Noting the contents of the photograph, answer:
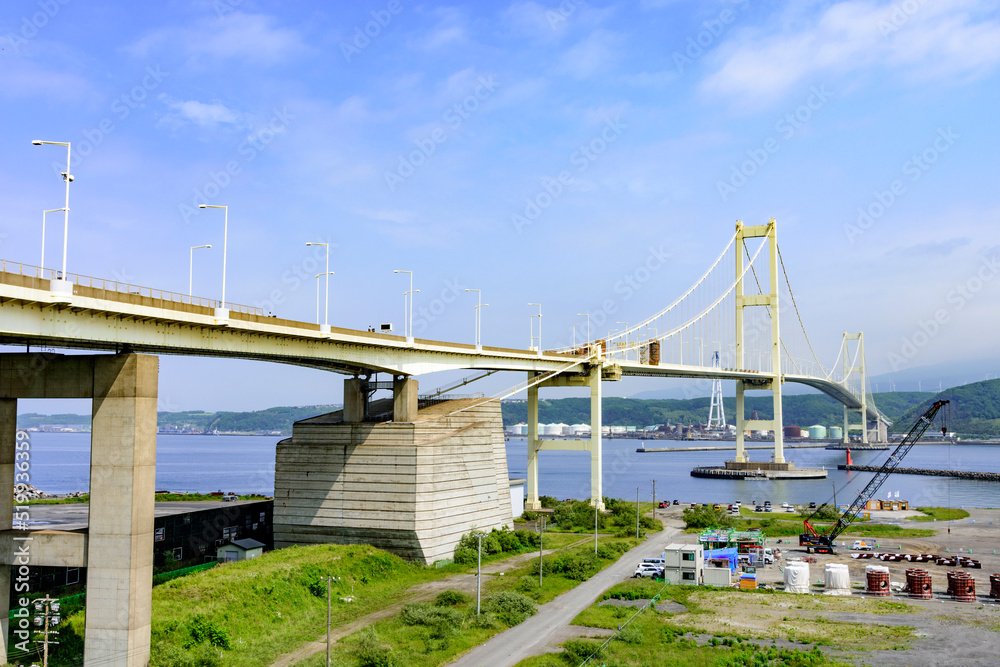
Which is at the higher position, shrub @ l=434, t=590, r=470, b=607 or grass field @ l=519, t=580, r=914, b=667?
shrub @ l=434, t=590, r=470, b=607

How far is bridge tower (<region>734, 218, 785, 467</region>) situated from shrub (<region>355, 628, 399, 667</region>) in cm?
11630

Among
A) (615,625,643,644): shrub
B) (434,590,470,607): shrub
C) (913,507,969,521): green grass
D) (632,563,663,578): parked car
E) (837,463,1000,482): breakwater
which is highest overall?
(434,590,470,607): shrub

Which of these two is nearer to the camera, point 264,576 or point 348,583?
point 264,576

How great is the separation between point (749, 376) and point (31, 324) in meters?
127

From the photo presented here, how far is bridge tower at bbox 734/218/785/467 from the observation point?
146 m

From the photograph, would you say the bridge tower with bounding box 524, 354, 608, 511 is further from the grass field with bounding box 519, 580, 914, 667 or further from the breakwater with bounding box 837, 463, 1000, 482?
the breakwater with bounding box 837, 463, 1000, 482

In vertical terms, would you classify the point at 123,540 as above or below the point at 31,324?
below

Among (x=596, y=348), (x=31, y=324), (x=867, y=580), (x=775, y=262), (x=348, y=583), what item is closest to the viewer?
(x=31, y=324)

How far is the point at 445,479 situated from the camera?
193 ft

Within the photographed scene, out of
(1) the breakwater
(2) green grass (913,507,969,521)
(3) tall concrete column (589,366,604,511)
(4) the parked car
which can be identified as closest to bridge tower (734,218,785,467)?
(1) the breakwater

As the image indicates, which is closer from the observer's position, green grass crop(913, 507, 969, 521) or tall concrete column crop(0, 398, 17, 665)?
tall concrete column crop(0, 398, 17, 665)

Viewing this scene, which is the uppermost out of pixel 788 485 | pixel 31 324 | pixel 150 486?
pixel 31 324

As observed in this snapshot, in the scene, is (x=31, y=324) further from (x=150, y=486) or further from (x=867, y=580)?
(x=867, y=580)

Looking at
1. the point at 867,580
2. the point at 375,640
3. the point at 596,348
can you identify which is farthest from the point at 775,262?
the point at 375,640
